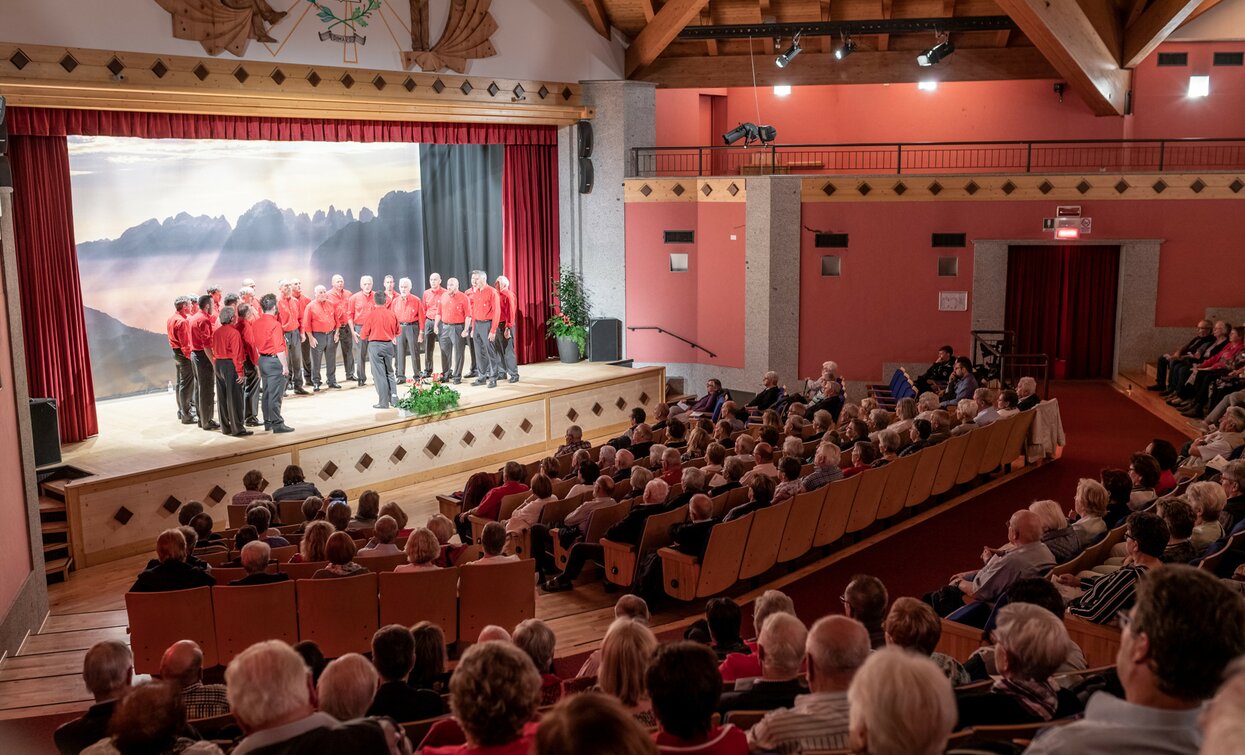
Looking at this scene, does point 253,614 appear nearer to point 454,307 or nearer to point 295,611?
point 295,611

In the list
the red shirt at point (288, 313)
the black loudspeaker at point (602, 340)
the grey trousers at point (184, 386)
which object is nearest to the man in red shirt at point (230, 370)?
the grey trousers at point (184, 386)

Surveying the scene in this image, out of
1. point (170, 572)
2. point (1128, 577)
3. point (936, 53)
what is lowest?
point (170, 572)

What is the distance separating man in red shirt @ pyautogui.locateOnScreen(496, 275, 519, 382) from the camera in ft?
43.0

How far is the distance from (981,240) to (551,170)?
601 cm

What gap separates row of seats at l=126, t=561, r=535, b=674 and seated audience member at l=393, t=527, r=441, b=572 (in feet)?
0.36

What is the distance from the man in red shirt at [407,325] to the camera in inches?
506

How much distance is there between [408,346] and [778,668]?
10.3 meters

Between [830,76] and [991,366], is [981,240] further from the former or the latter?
[830,76]

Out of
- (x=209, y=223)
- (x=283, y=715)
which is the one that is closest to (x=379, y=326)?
(x=209, y=223)

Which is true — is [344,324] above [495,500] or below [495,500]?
above

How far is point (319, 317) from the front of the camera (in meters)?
12.9

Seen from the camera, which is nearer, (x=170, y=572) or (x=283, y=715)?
(x=283, y=715)

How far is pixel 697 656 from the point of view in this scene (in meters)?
2.83

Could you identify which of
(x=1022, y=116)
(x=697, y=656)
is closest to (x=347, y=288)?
(x=1022, y=116)
